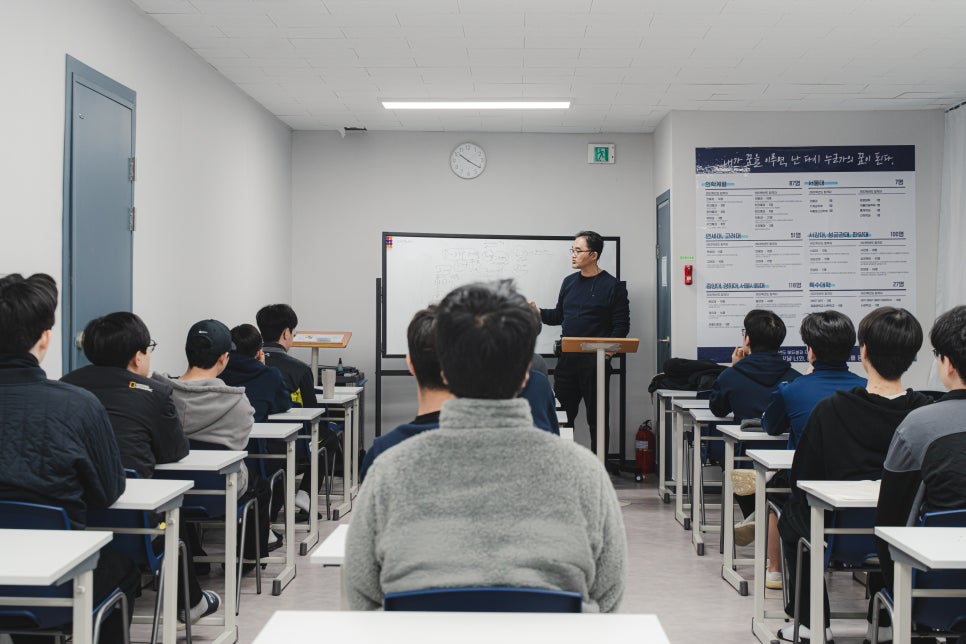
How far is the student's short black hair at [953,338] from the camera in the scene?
7.70 ft

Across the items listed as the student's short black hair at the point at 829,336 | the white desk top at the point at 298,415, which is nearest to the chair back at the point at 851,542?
the student's short black hair at the point at 829,336

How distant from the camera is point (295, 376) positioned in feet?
16.5

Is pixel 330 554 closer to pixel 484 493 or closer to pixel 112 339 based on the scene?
pixel 484 493

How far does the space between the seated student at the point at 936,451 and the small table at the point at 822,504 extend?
0.11 m

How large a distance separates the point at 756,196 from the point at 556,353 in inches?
79.7

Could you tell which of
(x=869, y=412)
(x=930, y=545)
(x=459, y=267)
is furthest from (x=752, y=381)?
(x=459, y=267)

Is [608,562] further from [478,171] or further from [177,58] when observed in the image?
[478,171]

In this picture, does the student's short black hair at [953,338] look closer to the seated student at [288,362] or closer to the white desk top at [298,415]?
the white desk top at [298,415]

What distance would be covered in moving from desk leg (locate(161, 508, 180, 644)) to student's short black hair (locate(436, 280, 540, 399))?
1.61 meters

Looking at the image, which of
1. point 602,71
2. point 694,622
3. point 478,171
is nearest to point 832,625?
point 694,622

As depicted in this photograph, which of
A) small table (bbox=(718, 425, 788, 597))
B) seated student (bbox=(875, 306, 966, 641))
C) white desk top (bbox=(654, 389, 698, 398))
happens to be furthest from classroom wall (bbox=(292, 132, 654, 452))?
seated student (bbox=(875, 306, 966, 641))

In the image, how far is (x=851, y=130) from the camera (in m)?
6.81

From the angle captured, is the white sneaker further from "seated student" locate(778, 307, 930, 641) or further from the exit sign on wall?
the exit sign on wall

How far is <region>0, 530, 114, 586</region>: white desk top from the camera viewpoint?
1723 mm
